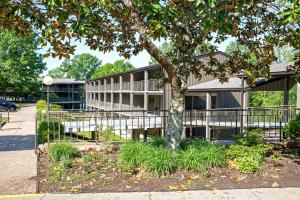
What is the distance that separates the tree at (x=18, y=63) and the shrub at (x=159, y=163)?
49.2m

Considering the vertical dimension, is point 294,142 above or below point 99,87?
below

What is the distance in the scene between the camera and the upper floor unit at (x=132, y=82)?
31.9m

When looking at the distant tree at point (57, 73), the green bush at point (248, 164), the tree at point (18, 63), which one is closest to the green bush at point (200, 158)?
the green bush at point (248, 164)

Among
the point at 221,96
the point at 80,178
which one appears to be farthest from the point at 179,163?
the point at 221,96

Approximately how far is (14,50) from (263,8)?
53.2 metres

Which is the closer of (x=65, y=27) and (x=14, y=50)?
(x=65, y=27)

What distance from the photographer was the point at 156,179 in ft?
22.1

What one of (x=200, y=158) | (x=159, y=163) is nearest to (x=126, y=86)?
(x=200, y=158)

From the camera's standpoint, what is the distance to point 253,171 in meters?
7.09

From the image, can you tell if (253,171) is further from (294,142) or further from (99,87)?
(99,87)

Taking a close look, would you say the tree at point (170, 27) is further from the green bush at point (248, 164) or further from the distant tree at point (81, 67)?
the distant tree at point (81, 67)

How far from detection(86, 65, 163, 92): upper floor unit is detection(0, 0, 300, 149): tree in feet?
32.4

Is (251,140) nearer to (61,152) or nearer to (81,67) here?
(61,152)

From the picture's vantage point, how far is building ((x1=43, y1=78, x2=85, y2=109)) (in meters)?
81.9
